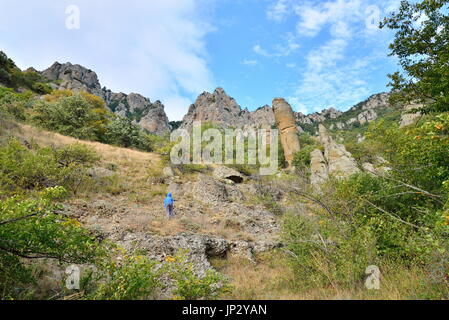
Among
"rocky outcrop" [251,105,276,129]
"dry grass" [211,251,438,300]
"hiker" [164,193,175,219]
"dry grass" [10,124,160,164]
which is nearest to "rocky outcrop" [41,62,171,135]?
"rocky outcrop" [251,105,276,129]

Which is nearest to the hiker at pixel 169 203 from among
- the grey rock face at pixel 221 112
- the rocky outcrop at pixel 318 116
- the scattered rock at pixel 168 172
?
the scattered rock at pixel 168 172

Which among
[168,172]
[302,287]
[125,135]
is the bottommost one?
[302,287]

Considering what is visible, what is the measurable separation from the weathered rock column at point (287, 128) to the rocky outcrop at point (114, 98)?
36330 mm

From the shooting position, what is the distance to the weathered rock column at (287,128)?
35.8m

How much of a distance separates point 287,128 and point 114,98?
7667cm

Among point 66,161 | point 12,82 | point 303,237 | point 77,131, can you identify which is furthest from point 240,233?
point 12,82

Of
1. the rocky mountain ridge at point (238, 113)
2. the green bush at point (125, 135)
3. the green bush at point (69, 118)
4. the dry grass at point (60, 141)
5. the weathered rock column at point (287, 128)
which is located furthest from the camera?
the rocky mountain ridge at point (238, 113)

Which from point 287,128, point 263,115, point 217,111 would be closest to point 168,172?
point 287,128

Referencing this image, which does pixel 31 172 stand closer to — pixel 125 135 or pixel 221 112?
pixel 125 135

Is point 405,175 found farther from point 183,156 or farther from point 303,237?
point 183,156

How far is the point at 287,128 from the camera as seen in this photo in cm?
3791

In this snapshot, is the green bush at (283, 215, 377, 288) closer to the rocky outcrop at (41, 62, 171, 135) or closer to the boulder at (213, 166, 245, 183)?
the boulder at (213, 166, 245, 183)

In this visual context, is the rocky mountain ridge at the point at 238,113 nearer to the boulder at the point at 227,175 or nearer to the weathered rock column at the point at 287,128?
the weathered rock column at the point at 287,128
